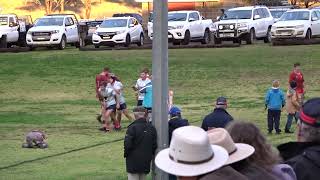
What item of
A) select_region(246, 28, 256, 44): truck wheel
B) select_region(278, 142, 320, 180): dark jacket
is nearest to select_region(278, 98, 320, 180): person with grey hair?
select_region(278, 142, 320, 180): dark jacket

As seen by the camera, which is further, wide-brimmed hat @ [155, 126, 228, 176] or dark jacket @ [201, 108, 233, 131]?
dark jacket @ [201, 108, 233, 131]

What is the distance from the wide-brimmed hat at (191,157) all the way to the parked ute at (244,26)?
35.0 meters

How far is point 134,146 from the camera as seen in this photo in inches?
469

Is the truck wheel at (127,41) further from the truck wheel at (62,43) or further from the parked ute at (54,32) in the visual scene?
the truck wheel at (62,43)

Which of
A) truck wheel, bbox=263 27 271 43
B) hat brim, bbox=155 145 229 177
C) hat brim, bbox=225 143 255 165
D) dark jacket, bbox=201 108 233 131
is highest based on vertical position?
hat brim, bbox=155 145 229 177

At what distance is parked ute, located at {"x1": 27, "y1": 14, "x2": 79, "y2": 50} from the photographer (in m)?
39.5

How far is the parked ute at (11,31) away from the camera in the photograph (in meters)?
41.3

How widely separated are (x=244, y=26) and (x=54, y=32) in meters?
9.04

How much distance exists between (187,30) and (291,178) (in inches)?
1376

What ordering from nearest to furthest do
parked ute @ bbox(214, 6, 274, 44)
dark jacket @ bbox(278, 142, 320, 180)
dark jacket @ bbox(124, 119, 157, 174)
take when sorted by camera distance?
dark jacket @ bbox(278, 142, 320, 180) < dark jacket @ bbox(124, 119, 157, 174) < parked ute @ bbox(214, 6, 274, 44)

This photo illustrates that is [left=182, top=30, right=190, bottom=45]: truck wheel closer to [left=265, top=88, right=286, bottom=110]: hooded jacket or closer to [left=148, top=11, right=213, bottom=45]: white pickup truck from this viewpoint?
[left=148, top=11, right=213, bottom=45]: white pickup truck

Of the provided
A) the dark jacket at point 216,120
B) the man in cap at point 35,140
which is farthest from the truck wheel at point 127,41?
the dark jacket at point 216,120

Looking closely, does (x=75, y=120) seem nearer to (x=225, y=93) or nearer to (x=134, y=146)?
(x=225, y=93)

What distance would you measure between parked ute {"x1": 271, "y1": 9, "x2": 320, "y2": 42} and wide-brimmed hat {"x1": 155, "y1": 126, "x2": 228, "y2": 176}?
3407cm
